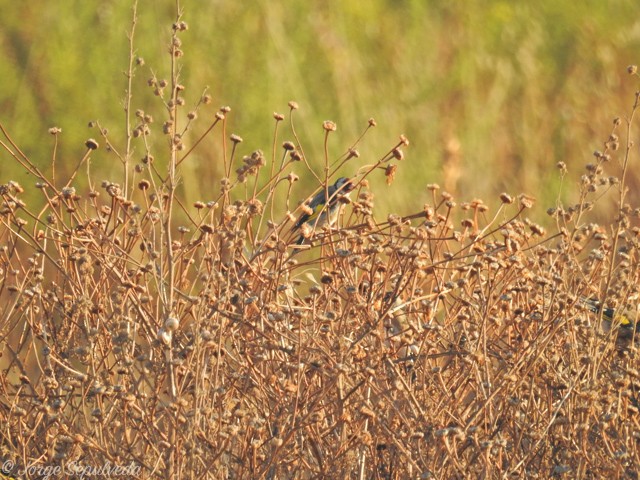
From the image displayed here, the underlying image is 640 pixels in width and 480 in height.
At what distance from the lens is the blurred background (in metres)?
6.43

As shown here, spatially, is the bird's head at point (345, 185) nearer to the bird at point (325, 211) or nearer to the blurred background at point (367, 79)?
the bird at point (325, 211)

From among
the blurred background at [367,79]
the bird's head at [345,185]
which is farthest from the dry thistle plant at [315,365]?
the blurred background at [367,79]

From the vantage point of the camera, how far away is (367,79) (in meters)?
7.27

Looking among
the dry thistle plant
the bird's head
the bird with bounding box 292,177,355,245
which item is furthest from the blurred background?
the dry thistle plant

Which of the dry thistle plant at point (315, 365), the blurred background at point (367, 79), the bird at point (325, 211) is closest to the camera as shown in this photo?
the dry thistle plant at point (315, 365)

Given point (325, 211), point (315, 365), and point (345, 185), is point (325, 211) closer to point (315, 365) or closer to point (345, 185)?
point (345, 185)

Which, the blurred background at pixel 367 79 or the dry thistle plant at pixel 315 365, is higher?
the blurred background at pixel 367 79

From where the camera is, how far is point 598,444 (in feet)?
10.2

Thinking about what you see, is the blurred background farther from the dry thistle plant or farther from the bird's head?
the dry thistle plant

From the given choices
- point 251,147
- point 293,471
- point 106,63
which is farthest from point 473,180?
point 293,471

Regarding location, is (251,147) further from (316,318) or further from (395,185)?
(316,318)

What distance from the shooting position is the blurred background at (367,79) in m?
6.43

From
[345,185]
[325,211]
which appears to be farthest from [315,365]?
[325,211]

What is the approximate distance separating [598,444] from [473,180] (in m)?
4.23
